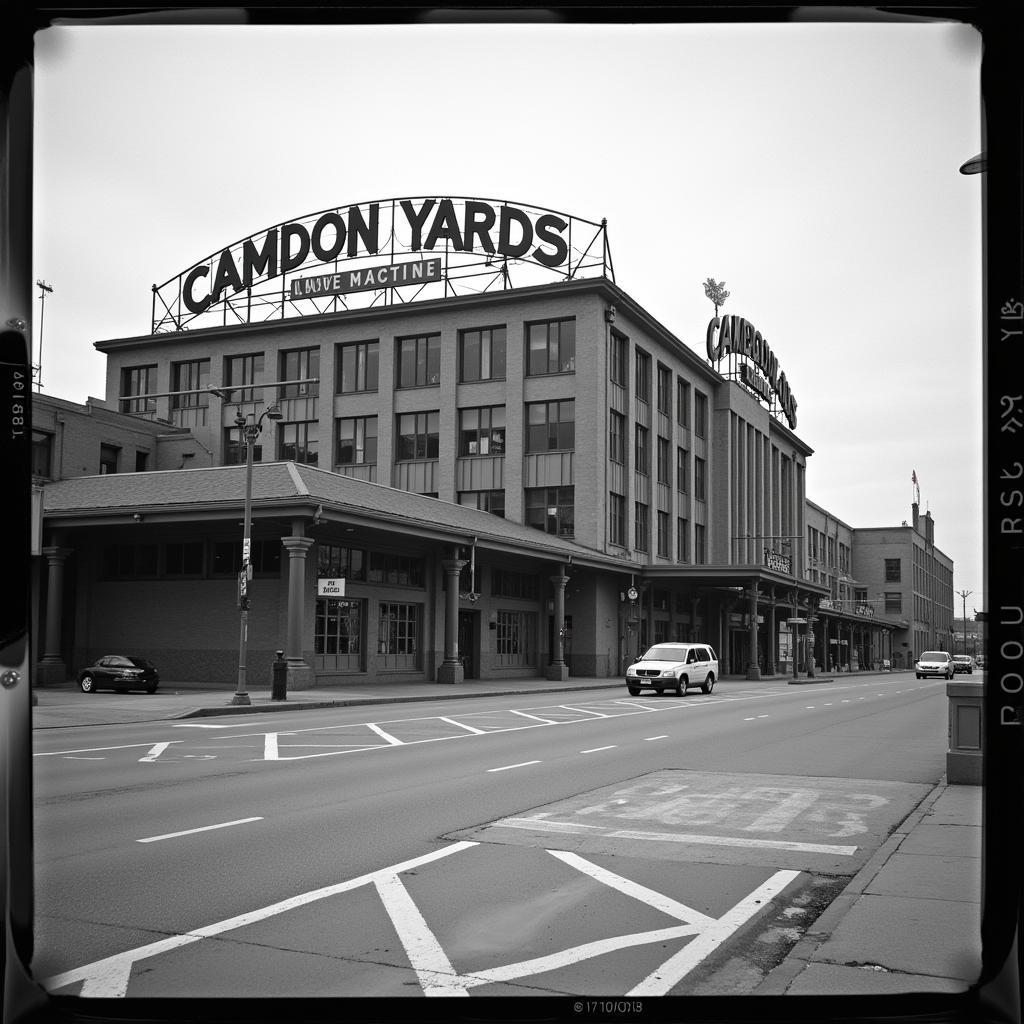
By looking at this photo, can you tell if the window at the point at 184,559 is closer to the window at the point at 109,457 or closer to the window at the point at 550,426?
the window at the point at 109,457

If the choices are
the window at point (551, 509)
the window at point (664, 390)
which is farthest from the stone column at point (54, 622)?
the window at point (664, 390)

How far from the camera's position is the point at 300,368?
62.9m

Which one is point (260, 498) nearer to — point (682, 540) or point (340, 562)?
point (340, 562)

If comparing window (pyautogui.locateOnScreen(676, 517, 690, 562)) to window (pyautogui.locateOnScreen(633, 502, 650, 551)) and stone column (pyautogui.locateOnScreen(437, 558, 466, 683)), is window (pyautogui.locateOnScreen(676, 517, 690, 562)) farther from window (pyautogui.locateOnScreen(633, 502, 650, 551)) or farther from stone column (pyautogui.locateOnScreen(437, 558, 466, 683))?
stone column (pyautogui.locateOnScreen(437, 558, 466, 683))

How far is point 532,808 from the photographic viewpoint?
11.3 meters

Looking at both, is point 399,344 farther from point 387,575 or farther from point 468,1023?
point 468,1023

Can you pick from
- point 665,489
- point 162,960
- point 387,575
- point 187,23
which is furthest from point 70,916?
point 665,489

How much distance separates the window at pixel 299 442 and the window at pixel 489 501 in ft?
34.5

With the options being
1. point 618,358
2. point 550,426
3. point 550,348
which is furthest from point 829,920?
point 618,358

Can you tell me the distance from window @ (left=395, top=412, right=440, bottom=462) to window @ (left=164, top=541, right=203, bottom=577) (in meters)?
22.4

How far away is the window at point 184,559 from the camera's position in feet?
123

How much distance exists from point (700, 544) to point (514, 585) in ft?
83.3

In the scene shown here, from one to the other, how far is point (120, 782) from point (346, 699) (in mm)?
16571

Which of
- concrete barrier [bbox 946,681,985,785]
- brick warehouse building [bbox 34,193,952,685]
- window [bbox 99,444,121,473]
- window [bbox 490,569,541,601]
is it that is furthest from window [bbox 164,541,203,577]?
concrete barrier [bbox 946,681,985,785]
